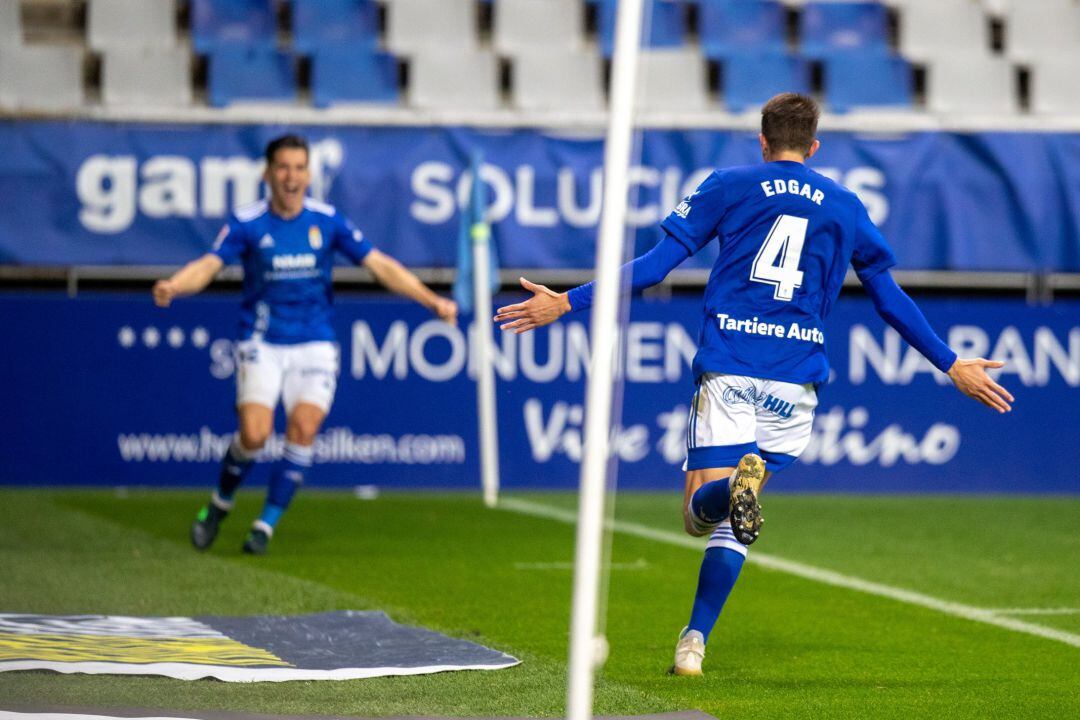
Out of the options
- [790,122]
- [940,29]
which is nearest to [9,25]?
[940,29]

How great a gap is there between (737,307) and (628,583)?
2930 mm

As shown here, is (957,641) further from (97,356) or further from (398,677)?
(97,356)

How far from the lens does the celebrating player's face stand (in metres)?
9.21

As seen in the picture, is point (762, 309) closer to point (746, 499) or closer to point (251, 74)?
point (746, 499)

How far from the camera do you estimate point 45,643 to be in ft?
19.8

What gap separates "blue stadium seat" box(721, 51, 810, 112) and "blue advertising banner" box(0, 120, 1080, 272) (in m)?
1.39

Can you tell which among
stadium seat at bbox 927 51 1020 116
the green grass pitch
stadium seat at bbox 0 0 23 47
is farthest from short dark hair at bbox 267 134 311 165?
stadium seat at bbox 927 51 1020 116

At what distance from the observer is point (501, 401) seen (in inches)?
530

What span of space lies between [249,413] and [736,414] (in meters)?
4.12

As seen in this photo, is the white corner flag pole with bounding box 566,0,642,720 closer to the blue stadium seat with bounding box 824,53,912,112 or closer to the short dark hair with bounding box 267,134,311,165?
the short dark hair with bounding box 267,134,311,165

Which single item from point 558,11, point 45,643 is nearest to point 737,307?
point 45,643

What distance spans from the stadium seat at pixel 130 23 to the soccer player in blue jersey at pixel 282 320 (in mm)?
6227

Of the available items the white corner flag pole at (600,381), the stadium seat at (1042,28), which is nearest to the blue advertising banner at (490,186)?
the stadium seat at (1042,28)

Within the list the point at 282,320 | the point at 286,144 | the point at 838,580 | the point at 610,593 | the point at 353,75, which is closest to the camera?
the point at 610,593
